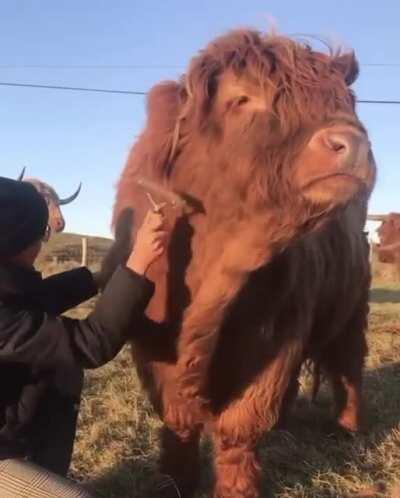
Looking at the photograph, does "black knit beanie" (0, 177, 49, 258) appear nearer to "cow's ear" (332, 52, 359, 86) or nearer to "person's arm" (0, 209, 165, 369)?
"person's arm" (0, 209, 165, 369)

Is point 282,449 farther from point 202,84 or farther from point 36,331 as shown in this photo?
point 202,84

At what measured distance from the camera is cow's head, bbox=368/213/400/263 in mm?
18125

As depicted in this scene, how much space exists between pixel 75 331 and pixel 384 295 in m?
17.1

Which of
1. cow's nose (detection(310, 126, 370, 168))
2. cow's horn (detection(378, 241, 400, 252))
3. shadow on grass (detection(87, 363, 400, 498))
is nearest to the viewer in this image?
cow's nose (detection(310, 126, 370, 168))

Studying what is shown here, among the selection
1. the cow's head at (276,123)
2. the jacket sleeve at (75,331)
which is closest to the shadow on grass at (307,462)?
the jacket sleeve at (75,331)

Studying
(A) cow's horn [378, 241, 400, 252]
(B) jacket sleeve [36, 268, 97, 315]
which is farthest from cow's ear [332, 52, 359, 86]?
(A) cow's horn [378, 241, 400, 252]

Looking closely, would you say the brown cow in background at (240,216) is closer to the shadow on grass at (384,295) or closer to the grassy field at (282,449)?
the grassy field at (282,449)

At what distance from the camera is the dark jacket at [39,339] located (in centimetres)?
279

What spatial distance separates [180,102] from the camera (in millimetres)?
3328

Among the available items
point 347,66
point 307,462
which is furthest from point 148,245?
point 307,462

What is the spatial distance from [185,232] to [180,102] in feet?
1.89

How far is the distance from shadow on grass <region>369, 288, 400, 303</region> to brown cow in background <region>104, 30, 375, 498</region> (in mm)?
13823

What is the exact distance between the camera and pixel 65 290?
3434mm

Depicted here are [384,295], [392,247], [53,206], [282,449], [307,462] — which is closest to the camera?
[307,462]
